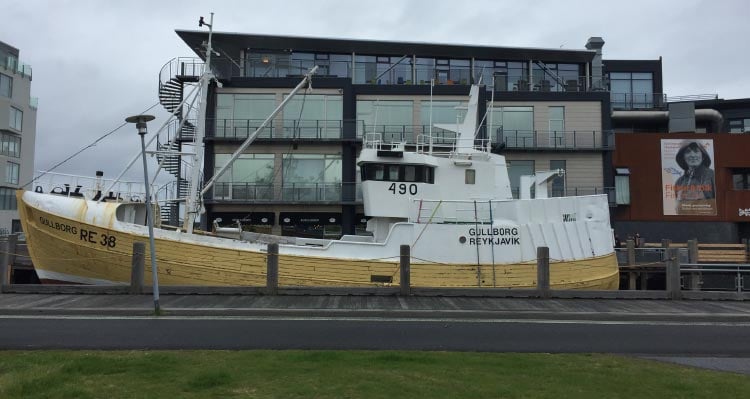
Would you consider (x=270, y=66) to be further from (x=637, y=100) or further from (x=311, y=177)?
(x=637, y=100)

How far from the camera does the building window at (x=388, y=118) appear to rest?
34.5 meters

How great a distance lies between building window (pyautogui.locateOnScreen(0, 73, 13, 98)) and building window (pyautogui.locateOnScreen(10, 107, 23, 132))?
1.48 metres

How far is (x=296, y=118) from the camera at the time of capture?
1353 inches

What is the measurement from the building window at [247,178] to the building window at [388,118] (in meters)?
5.89

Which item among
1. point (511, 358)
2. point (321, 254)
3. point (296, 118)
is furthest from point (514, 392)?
point (296, 118)

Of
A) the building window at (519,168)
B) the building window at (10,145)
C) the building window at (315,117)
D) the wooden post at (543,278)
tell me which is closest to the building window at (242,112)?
the building window at (315,117)

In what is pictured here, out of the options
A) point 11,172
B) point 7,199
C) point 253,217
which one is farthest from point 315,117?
point 11,172

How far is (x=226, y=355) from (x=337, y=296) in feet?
23.7

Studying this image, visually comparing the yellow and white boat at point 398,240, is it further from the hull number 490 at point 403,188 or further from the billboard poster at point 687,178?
the billboard poster at point 687,178

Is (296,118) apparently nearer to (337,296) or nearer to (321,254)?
(321,254)

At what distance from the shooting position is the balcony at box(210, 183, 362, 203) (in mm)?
33094

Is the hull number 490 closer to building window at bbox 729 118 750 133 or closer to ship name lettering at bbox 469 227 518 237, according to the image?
ship name lettering at bbox 469 227 518 237

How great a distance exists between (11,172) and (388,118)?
43.2m

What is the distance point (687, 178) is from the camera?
3741 centimetres
